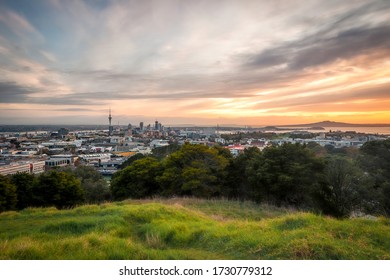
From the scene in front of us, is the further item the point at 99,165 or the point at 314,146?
the point at 99,165

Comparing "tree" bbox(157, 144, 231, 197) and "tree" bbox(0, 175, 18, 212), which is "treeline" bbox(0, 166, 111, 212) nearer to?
"tree" bbox(0, 175, 18, 212)

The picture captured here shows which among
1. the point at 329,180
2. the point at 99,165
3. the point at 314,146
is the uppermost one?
the point at 314,146

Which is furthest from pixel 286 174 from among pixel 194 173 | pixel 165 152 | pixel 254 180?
pixel 165 152

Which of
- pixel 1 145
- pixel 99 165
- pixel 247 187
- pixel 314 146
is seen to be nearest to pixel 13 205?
pixel 1 145

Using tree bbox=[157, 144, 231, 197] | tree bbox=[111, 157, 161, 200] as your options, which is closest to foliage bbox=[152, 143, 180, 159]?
tree bbox=[111, 157, 161, 200]
